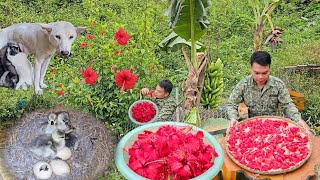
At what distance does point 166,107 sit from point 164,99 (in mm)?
146

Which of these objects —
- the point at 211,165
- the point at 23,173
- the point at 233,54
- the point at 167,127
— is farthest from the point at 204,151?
the point at 233,54

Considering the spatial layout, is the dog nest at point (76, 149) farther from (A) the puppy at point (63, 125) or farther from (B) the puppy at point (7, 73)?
(B) the puppy at point (7, 73)

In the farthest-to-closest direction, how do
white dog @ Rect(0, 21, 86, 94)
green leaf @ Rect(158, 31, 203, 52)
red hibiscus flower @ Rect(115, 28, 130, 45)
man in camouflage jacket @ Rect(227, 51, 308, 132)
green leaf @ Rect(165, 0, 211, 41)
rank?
1. green leaf @ Rect(158, 31, 203, 52)
2. white dog @ Rect(0, 21, 86, 94)
3. red hibiscus flower @ Rect(115, 28, 130, 45)
4. green leaf @ Rect(165, 0, 211, 41)
5. man in camouflage jacket @ Rect(227, 51, 308, 132)

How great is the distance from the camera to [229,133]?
3.91 metres

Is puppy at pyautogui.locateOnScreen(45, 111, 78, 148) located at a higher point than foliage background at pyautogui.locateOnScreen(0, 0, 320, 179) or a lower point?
higher

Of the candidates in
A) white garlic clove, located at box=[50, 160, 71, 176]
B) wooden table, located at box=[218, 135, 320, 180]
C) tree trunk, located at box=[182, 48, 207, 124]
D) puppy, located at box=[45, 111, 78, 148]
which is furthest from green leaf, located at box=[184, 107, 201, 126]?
white garlic clove, located at box=[50, 160, 71, 176]

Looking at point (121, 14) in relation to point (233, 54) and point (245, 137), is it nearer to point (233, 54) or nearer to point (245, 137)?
point (233, 54)

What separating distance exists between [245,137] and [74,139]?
1252 mm

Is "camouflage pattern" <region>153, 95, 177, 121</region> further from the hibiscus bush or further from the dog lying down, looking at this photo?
the dog lying down

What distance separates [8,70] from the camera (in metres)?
5.17

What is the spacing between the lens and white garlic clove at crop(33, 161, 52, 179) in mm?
3373

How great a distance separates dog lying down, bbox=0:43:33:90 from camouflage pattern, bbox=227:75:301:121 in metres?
2.13

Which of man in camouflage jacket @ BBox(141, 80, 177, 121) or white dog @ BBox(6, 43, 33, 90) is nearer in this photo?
man in camouflage jacket @ BBox(141, 80, 177, 121)

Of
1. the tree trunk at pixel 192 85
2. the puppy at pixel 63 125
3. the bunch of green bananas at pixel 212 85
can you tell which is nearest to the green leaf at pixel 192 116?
the tree trunk at pixel 192 85
